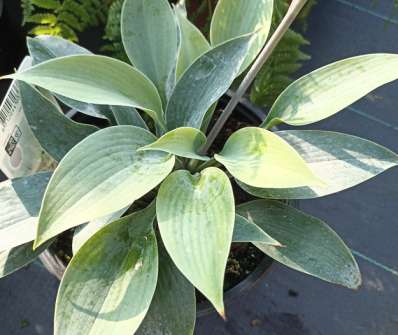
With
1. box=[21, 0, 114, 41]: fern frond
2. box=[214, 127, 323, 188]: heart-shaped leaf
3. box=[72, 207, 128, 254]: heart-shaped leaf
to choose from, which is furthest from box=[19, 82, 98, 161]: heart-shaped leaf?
box=[21, 0, 114, 41]: fern frond

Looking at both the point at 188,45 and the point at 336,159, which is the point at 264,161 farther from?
the point at 188,45

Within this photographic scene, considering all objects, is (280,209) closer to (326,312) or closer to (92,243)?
(92,243)

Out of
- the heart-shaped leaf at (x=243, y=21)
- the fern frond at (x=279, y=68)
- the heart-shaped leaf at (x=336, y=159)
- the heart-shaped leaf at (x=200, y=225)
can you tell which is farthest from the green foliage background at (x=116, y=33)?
the heart-shaped leaf at (x=200, y=225)

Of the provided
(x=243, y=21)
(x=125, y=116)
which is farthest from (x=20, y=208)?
(x=243, y=21)

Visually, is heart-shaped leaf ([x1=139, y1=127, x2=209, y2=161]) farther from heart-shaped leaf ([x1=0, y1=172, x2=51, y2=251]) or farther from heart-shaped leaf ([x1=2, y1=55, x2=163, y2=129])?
heart-shaped leaf ([x1=0, y1=172, x2=51, y2=251])

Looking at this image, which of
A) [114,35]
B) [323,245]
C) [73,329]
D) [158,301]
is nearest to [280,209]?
[323,245]
